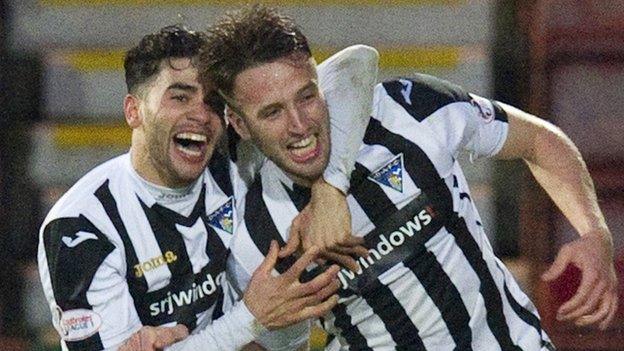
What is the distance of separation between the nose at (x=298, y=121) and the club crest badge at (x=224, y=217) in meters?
0.27

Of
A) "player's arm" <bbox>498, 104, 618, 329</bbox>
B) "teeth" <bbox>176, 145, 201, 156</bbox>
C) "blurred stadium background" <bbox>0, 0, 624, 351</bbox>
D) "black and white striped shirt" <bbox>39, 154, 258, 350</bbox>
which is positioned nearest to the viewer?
"player's arm" <bbox>498, 104, 618, 329</bbox>

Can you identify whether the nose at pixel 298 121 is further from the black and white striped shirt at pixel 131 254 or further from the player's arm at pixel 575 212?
the player's arm at pixel 575 212

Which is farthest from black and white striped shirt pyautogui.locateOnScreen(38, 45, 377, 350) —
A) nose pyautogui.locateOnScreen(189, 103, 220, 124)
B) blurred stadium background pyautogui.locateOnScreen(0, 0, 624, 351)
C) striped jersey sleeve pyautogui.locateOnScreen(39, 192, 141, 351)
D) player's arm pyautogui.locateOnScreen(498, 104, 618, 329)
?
blurred stadium background pyautogui.locateOnScreen(0, 0, 624, 351)

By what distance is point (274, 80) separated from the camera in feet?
8.97

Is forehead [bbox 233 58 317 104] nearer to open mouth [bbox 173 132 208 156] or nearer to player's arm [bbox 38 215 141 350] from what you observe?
open mouth [bbox 173 132 208 156]

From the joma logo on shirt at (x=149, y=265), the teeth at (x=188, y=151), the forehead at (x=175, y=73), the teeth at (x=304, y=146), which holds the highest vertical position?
the forehead at (x=175, y=73)

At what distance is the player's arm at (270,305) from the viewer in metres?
2.69

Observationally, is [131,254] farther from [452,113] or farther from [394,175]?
[452,113]

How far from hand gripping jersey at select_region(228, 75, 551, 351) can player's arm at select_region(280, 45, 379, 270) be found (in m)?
0.06

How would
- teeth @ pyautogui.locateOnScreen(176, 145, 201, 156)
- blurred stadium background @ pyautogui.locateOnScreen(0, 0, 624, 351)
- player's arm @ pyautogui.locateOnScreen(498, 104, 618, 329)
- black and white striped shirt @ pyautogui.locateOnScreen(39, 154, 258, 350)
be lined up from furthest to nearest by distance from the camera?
1. blurred stadium background @ pyautogui.locateOnScreen(0, 0, 624, 351)
2. teeth @ pyautogui.locateOnScreen(176, 145, 201, 156)
3. black and white striped shirt @ pyautogui.locateOnScreen(39, 154, 258, 350)
4. player's arm @ pyautogui.locateOnScreen(498, 104, 618, 329)

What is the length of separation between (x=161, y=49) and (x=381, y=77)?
2.07m

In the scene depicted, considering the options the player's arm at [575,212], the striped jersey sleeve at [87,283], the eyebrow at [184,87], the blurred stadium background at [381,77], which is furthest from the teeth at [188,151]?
the blurred stadium background at [381,77]

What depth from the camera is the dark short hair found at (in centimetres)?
277

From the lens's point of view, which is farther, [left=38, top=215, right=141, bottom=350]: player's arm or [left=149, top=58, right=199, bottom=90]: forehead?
[left=149, top=58, right=199, bottom=90]: forehead
